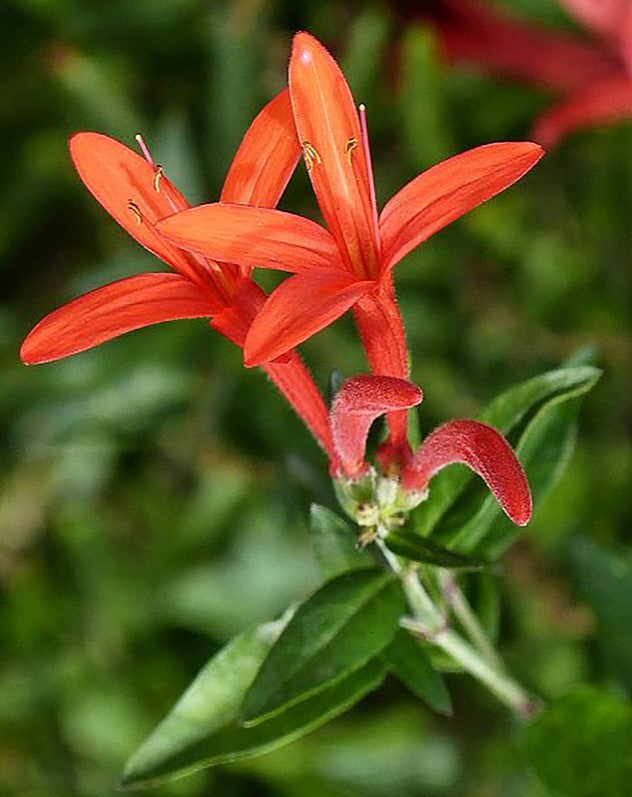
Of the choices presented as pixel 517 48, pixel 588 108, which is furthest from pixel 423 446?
pixel 517 48

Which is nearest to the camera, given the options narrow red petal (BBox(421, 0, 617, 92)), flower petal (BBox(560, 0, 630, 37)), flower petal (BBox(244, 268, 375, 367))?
flower petal (BBox(244, 268, 375, 367))

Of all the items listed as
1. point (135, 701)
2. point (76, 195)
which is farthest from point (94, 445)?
point (76, 195)

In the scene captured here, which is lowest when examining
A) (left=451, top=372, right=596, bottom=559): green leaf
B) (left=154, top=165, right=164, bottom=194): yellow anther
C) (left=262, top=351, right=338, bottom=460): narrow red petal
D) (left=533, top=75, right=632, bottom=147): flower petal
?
(left=451, top=372, right=596, bottom=559): green leaf

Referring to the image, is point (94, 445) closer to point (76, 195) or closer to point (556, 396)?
point (76, 195)

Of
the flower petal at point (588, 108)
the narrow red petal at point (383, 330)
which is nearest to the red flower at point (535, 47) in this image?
the flower petal at point (588, 108)

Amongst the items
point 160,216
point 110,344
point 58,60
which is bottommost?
point 110,344

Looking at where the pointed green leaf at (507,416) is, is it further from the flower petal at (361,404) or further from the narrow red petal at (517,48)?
the narrow red petal at (517,48)

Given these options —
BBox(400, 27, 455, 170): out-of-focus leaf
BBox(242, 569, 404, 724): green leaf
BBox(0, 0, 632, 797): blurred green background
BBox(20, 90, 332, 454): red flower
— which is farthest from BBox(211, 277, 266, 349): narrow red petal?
BBox(400, 27, 455, 170): out-of-focus leaf

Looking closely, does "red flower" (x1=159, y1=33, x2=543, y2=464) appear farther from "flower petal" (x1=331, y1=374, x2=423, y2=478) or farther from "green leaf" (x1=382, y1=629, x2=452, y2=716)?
"green leaf" (x1=382, y1=629, x2=452, y2=716)
